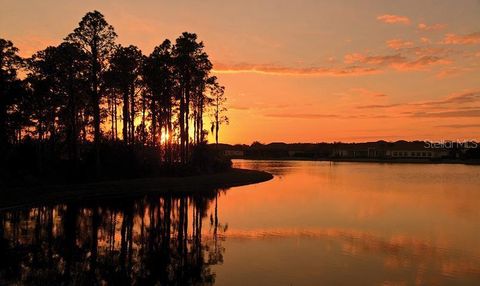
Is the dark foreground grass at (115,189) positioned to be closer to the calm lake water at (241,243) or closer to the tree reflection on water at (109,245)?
the calm lake water at (241,243)

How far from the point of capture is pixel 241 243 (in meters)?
20.4

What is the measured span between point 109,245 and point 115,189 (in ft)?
76.1

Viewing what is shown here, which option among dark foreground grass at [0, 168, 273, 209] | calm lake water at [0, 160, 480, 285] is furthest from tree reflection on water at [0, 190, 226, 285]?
dark foreground grass at [0, 168, 273, 209]

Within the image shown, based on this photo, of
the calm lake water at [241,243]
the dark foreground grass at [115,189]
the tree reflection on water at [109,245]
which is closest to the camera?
the tree reflection on water at [109,245]

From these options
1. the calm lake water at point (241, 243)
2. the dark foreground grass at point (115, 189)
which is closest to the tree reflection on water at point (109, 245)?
the calm lake water at point (241, 243)

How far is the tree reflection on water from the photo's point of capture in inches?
567

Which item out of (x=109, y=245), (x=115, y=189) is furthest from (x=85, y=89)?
(x=109, y=245)

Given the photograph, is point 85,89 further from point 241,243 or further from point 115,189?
point 241,243

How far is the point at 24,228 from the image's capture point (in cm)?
2245

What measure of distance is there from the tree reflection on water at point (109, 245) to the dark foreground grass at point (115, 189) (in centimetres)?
291

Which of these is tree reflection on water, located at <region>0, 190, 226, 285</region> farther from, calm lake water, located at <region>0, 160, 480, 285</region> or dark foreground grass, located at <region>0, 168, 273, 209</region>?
dark foreground grass, located at <region>0, 168, 273, 209</region>

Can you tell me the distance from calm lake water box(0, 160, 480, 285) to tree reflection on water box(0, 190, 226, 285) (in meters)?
0.04

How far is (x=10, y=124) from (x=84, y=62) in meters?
9.44

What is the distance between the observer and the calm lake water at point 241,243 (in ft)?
48.5
